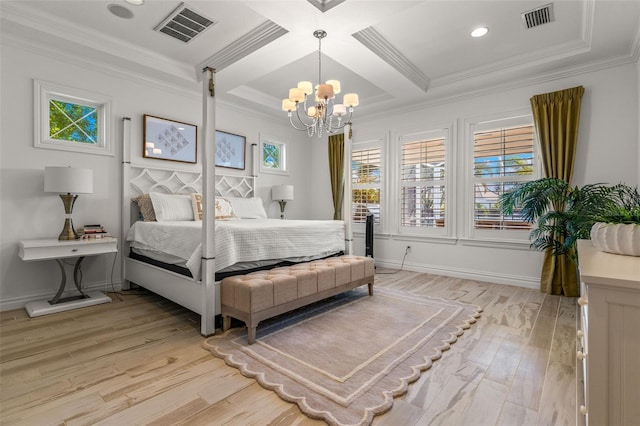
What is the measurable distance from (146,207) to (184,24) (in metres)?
2.05

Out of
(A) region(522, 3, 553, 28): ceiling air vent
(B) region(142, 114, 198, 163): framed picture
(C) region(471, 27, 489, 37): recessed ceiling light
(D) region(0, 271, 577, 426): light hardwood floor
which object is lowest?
(D) region(0, 271, 577, 426): light hardwood floor

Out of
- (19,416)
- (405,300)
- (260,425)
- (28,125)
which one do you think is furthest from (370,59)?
(19,416)

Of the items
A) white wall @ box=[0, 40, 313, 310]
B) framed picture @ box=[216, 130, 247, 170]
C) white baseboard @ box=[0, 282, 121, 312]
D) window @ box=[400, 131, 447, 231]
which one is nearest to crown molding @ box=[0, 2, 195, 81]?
white wall @ box=[0, 40, 313, 310]

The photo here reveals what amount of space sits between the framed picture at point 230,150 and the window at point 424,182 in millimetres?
2670

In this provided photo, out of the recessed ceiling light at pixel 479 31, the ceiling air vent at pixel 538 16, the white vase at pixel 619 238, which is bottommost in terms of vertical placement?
the white vase at pixel 619 238

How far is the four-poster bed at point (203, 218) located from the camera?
8.04ft

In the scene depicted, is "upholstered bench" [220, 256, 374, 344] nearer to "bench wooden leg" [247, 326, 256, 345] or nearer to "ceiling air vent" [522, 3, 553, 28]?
"bench wooden leg" [247, 326, 256, 345]

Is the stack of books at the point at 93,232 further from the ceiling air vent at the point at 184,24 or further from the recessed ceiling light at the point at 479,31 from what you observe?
the recessed ceiling light at the point at 479,31

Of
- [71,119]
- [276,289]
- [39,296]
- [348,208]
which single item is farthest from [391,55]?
[39,296]

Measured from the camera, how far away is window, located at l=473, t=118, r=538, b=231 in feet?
12.9

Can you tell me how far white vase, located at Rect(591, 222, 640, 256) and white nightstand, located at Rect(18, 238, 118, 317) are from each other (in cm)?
396

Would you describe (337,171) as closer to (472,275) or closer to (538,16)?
(472,275)

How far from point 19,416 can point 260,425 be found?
3.88 feet

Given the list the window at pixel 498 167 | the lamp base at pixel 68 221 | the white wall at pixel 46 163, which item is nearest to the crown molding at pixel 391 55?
the window at pixel 498 167
